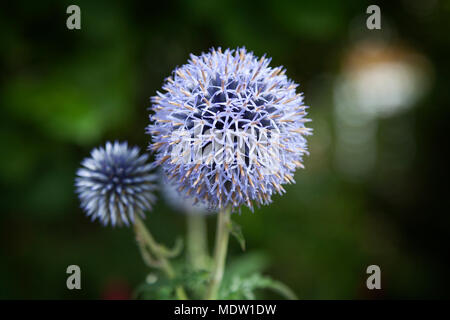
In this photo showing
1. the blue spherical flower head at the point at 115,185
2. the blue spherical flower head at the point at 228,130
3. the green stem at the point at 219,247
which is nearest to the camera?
the blue spherical flower head at the point at 228,130

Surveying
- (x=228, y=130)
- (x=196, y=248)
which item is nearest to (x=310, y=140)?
(x=196, y=248)

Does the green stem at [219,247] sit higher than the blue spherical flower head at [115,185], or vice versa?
the blue spherical flower head at [115,185]

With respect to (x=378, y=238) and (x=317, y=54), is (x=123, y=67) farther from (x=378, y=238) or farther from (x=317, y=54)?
(x=378, y=238)

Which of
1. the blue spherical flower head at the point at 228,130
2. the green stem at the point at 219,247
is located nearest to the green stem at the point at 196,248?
the green stem at the point at 219,247

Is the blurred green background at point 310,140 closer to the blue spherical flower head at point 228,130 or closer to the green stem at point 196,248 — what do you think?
the green stem at point 196,248

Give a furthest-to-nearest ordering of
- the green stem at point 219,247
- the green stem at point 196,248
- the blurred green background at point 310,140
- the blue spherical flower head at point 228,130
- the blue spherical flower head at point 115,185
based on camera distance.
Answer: the blurred green background at point 310,140, the green stem at point 196,248, the blue spherical flower head at point 115,185, the green stem at point 219,247, the blue spherical flower head at point 228,130

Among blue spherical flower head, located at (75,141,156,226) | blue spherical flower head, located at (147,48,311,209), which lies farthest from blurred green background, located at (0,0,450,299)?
blue spherical flower head, located at (147,48,311,209)

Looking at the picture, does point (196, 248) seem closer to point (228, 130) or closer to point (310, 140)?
point (228, 130)
